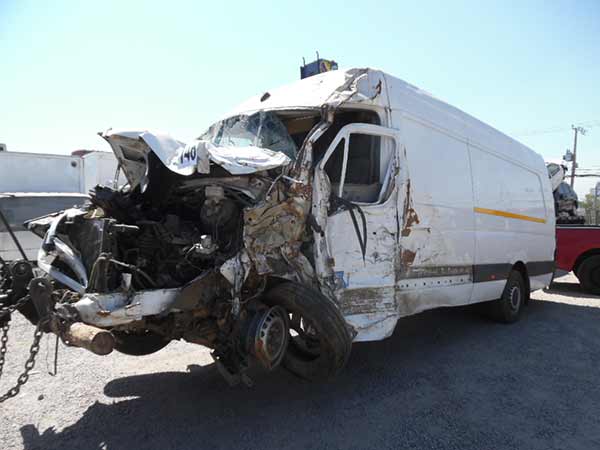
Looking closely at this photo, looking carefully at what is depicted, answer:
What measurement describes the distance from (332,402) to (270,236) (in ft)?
5.56

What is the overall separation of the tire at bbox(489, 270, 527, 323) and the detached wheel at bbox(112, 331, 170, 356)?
5.13 meters

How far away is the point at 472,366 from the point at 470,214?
187 cm

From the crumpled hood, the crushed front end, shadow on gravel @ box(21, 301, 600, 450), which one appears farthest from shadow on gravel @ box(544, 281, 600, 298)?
the crumpled hood

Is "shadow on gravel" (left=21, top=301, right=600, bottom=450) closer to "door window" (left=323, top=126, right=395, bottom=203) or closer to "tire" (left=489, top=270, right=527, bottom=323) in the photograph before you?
"tire" (left=489, top=270, right=527, bottom=323)

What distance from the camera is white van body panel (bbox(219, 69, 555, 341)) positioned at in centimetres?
390

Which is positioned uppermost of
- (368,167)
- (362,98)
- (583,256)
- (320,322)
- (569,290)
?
(362,98)

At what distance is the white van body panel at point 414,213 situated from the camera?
3.90 metres

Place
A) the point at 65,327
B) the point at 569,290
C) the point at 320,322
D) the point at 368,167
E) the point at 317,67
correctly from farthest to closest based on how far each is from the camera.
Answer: the point at 569,290 < the point at 317,67 < the point at 368,167 < the point at 320,322 < the point at 65,327

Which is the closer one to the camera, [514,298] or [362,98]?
[362,98]

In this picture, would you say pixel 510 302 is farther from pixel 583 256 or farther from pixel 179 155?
pixel 179 155

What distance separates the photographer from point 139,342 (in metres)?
4.16

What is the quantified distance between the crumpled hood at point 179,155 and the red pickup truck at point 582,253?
8.94 m

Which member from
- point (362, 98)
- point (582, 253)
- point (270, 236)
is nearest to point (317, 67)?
point (362, 98)

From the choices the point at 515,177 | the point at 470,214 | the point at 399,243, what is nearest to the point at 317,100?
the point at 399,243
